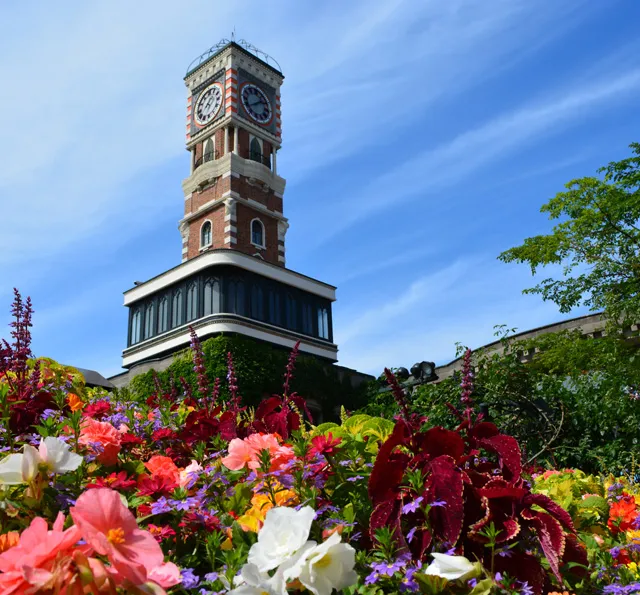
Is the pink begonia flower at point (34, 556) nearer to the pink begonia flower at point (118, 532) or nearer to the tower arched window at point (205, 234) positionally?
the pink begonia flower at point (118, 532)

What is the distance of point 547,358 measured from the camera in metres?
16.9

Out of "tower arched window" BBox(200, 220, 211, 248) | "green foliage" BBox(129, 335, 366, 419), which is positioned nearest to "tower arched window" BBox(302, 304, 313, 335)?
"green foliage" BBox(129, 335, 366, 419)

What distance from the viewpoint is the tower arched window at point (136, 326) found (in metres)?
29.2

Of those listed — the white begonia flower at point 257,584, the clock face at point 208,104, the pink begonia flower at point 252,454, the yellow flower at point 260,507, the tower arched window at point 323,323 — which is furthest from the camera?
the clock face at point 208,104

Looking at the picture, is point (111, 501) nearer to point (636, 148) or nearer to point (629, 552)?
point (629, 552)

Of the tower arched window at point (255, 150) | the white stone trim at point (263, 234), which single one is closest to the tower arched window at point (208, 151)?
the tower arched window at point (255, 150)

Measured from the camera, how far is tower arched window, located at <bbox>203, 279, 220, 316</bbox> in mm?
25703

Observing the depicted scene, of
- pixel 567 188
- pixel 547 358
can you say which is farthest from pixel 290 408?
pixel 567 188

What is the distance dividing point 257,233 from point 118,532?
107 feet

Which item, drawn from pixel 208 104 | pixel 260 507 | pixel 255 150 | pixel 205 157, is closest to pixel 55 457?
pixel 260 507

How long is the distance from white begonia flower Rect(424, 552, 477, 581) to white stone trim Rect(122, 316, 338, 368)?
23312 millimetres

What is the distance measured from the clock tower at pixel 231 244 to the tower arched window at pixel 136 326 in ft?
0.16

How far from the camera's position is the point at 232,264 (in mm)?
26219

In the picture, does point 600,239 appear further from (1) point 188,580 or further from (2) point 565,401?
(1) point 188,580
